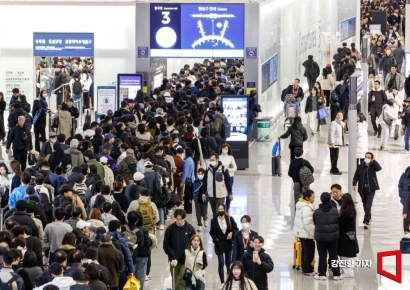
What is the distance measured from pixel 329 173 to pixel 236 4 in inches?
243

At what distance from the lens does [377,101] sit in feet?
99.2

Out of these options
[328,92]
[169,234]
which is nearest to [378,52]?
[328,92]

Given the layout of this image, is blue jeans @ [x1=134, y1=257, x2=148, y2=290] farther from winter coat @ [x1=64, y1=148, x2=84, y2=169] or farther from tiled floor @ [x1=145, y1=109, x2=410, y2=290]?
winter coat @ [x1=64, y1=148, x2=84, y2=169]

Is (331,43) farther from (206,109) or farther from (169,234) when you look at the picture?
(169,234)

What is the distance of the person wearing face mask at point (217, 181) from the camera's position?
19.3m

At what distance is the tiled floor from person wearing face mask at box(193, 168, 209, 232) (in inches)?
8.3

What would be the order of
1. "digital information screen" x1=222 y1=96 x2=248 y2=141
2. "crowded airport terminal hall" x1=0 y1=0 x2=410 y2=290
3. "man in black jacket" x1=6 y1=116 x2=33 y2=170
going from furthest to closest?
"digital information screen" x1=222 y1=96 x2=248 y2=141 → "man in black jacket" x1=6 y1=116 x2=33 y2=170 → "crowded airport terminal hall" x1=0 y1=0 x2=410 y2=290

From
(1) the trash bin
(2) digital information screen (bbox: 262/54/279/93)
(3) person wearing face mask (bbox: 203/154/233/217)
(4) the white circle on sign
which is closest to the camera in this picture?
(3) person wearing face mask (bbox: 203/154/233/217)

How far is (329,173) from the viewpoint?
84.7 ft

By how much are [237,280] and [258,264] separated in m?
1.55

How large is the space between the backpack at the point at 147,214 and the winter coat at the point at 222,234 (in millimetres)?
1024

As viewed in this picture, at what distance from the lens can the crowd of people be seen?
13.6 metres

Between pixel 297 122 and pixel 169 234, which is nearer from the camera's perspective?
pixel 169 234

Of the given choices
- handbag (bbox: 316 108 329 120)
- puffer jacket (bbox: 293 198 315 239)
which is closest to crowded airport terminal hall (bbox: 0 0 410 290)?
puffer jacket (bbox: 293 198 315 239)
